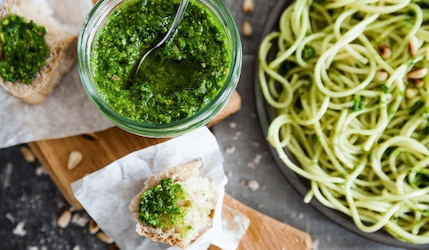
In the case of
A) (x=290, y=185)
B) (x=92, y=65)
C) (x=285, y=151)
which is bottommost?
(x=290, y=185)

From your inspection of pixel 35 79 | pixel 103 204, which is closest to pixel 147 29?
pixel 35 79

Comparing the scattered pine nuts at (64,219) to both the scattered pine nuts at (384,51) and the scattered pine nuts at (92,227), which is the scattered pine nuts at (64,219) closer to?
the scattered pine nuts at (92,227)

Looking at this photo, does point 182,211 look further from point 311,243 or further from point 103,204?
point 311,243

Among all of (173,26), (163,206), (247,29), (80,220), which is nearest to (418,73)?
(247,29)

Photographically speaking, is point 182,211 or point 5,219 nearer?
point 182,211

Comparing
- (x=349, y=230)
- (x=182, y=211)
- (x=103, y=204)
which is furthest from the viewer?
(x=349, y=230)

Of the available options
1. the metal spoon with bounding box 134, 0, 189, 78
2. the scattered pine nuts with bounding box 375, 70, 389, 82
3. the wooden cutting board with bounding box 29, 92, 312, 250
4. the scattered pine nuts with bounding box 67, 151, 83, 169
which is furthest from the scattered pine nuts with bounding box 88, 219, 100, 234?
the scattered pine nuts with bounding box 375, 70, 389, 82

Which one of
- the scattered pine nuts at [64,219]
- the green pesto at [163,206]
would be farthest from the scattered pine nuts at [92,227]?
the green pesto at [163,206]
